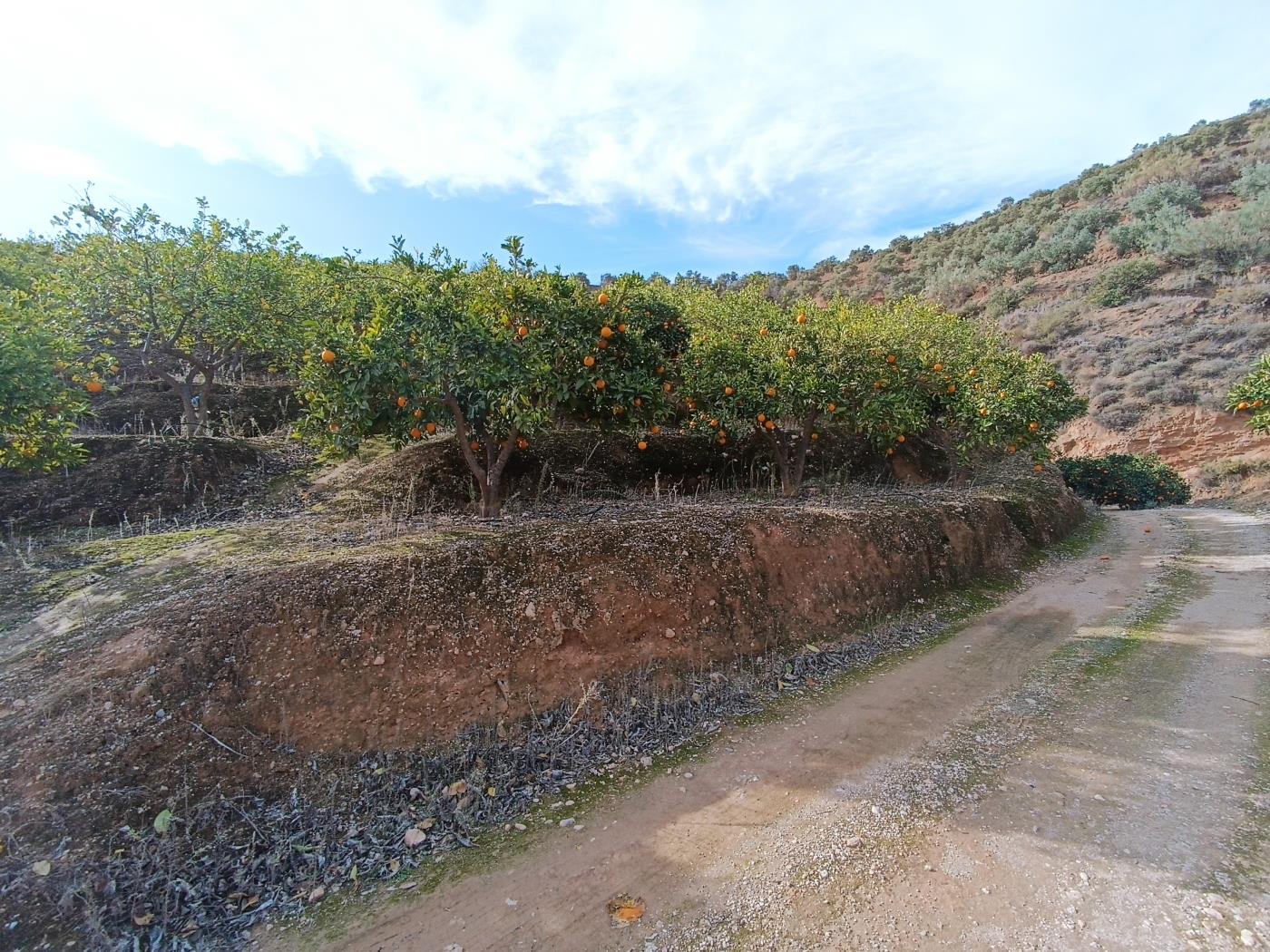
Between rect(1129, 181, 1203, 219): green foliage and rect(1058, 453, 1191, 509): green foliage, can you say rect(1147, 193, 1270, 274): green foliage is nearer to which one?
rect(1129, 181, 1203, 219): green foliage

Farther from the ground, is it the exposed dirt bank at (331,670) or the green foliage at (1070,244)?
the green foliage at (1070,244)

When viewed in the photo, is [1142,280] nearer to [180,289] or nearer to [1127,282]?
[1127,282]

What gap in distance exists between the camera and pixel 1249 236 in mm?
27781

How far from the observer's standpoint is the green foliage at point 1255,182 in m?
29.8

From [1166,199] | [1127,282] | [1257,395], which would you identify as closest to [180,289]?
[1257,395]

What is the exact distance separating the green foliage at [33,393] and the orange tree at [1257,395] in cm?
2659

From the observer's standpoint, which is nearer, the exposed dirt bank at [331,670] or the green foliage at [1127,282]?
the exposed dirt bank at [331,670]

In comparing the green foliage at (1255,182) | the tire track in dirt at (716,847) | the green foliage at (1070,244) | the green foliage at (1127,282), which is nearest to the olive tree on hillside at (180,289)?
the tire track in dirt at (716,847)

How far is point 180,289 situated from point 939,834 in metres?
12.8

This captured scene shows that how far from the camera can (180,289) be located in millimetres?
9906

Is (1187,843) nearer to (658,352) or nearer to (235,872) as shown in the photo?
(235,872)

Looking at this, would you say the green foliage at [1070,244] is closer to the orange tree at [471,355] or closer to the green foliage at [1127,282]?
the green foliage at [1127,282]

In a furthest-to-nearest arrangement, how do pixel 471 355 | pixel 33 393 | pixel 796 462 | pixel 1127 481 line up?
pixel 1127 481
pixel 796 462
pixel 471 355
pixel 33 393

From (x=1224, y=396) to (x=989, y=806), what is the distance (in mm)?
28201
